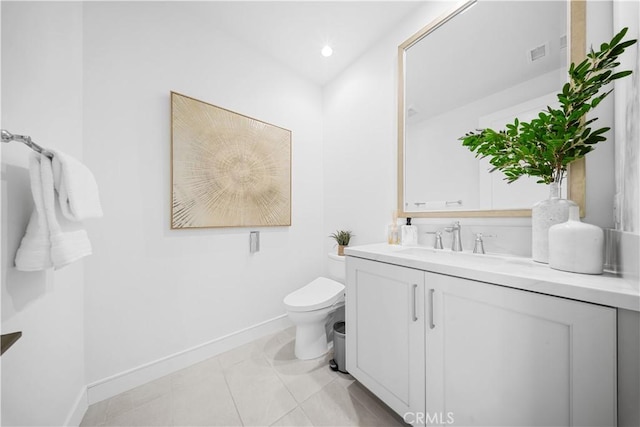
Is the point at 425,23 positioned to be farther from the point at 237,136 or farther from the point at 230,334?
the point at 230,334

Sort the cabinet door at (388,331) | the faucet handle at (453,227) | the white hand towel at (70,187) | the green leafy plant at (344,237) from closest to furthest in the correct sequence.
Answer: the white hand towel at (70,187) → the cabinet door at (388,331) → the faucet handle at (453,227) → the green leafy plant at (344,237)

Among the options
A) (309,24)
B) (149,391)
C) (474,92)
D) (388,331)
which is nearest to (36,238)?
(149,391)

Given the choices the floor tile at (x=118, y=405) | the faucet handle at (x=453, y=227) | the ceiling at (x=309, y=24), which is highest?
the ceiling at (x=309, y=24)

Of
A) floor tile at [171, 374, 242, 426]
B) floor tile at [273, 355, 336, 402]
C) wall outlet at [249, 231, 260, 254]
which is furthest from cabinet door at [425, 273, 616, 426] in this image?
wall outlet at [249, 231, 260, 254]

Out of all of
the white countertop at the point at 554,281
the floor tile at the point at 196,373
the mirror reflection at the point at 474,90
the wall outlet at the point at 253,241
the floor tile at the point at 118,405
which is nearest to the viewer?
the white countertop at the point at 554,281

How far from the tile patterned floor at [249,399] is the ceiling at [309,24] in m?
2.51

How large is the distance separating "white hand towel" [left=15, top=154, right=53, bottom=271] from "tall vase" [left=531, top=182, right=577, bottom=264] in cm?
190

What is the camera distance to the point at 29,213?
0.85 metres

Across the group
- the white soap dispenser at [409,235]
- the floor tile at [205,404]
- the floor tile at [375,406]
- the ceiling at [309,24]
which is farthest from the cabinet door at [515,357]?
the ceiling at [309,24]

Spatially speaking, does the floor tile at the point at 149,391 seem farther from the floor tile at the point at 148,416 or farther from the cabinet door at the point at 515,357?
the cabinet door at the point at 515,357

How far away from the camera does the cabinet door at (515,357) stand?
22.6 inches

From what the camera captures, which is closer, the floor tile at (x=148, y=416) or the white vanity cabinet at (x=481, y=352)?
the white vanity cabinet at (x=481, y=352)

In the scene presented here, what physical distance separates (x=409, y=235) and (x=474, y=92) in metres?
0.94

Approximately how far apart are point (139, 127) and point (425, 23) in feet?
6.61
